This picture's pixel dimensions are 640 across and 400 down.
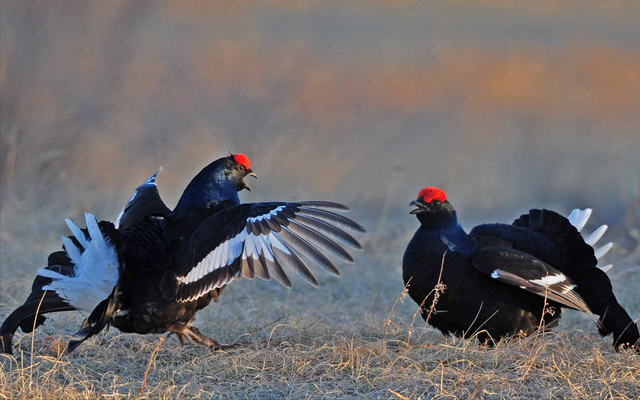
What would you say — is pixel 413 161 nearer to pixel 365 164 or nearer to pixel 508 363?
pixel 365 164

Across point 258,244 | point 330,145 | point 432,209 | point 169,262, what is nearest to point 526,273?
point 432,209

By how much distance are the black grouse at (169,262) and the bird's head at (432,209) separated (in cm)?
73

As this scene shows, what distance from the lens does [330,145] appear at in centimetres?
1160

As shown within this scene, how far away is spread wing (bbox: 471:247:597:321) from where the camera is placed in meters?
4.25

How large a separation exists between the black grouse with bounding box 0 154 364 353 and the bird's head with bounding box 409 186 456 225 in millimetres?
730

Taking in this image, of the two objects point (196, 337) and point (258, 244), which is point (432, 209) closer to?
point (258, 244)

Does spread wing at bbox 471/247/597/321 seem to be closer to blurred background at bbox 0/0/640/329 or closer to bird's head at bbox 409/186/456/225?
bird's head at bbox 409/186/456/225

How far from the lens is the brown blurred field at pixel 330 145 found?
149 inches

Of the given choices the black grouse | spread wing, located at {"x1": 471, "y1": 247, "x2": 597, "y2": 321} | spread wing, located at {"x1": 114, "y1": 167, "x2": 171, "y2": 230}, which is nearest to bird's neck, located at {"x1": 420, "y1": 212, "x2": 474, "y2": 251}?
spread wing, located at {"x1": 471, "y1": 247, "x2": 597, "y2": 321}

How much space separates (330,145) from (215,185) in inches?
278

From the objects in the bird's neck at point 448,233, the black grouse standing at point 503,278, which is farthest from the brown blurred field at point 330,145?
the bird's neck at point 448,233

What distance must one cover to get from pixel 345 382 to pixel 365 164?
24.7ft

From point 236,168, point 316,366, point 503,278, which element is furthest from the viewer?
point 236,168

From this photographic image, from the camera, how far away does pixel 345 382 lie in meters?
3.60
